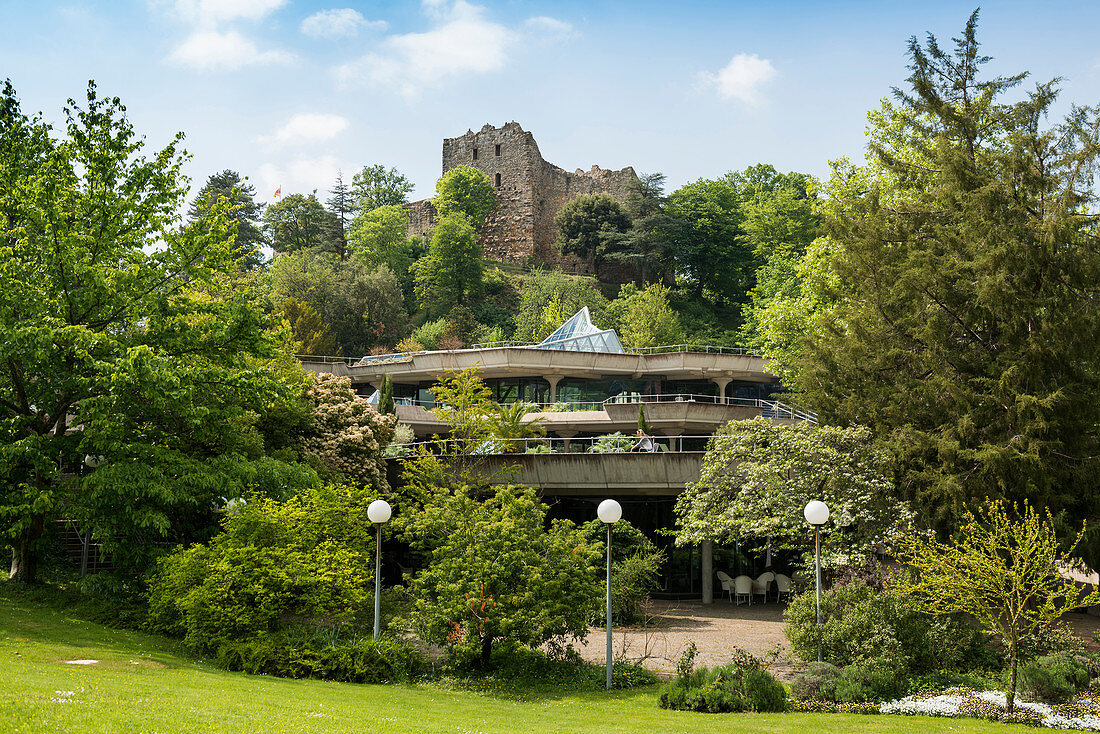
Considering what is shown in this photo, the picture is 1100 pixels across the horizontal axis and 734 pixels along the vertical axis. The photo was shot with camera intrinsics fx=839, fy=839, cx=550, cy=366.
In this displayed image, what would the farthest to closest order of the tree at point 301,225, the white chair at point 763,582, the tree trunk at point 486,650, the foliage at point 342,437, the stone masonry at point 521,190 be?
the stone masonry at point 521,190 → the tree at point 301,225 → the white chair at point 763,582 → the foliage at point 342,437 → the tree trunk at point 486,650

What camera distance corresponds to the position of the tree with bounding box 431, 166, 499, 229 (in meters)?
72.0

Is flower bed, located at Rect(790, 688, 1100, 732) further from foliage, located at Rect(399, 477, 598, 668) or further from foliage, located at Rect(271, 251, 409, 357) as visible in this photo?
foliage, located at Rect(271, 251, 409, 357)

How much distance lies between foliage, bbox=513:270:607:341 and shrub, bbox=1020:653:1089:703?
124 ft

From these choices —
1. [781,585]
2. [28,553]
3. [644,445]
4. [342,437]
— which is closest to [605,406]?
[644,445]

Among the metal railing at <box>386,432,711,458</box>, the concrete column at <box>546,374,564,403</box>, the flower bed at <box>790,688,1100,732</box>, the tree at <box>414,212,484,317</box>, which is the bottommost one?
the flower bed at <box>790,688,1100,732</box>

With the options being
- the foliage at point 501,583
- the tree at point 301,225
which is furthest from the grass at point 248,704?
the tree at point 301,225

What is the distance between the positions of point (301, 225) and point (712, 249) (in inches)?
1366

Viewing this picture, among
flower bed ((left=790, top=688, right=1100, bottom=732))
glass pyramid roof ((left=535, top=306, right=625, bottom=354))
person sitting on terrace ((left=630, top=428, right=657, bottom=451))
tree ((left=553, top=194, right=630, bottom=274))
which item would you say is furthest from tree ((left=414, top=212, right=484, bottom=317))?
flower bed ((left=790, top=688, right=1100, bottom=732))

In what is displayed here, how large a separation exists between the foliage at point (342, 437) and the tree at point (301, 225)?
46.7 metres

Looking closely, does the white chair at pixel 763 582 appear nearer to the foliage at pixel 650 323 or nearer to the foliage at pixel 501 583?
the foliage at pixel 501 583

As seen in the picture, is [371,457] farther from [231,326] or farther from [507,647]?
[507,647]

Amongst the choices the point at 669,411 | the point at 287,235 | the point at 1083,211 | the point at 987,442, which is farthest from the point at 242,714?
the point at 287,235

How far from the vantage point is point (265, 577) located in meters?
14.0

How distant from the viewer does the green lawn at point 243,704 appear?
8.14 metres
